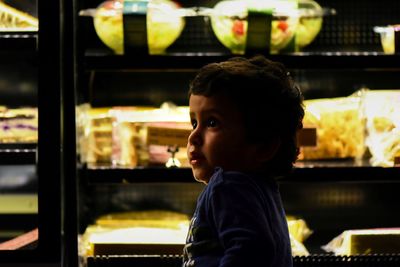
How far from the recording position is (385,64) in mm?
2250

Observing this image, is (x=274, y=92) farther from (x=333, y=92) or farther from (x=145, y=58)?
(x=333, y=92)

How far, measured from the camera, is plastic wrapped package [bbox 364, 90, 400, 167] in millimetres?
2375

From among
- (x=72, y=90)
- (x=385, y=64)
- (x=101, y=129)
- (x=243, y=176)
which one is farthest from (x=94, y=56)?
(x=243, y=176)

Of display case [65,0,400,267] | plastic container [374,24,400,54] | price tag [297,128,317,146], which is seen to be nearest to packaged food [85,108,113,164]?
display case [65,0,400,267]

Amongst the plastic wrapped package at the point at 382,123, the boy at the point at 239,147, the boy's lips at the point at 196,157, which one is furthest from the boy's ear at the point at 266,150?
the plastic wrapped package at the point at 382,123

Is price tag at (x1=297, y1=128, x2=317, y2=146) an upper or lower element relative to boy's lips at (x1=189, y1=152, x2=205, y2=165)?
lower

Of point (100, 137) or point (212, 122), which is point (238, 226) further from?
point (100, 137)

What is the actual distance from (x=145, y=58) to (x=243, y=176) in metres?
1.01

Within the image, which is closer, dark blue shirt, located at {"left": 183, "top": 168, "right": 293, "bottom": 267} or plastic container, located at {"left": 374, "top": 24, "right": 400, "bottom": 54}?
dark blue shirt, located at {"left": 183, "top": 168, "right": 293, "bottom": 267}

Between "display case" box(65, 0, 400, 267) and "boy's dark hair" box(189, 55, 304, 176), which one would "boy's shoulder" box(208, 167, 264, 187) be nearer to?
"boy's dark hair" box(189, 55, 304, 176)

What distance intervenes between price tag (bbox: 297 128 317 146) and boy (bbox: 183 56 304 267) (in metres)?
0.92

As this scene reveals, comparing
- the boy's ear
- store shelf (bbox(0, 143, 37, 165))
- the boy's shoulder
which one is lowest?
store shelf (bbox(0, 143, 37, 165))

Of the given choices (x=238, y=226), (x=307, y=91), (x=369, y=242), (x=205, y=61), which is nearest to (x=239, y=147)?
(x=238, y=226)

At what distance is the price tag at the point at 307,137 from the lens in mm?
2314
